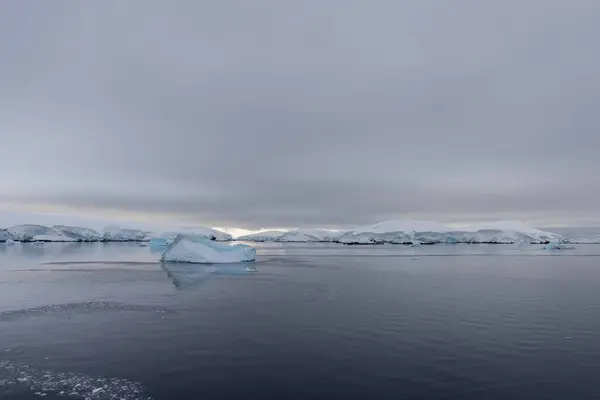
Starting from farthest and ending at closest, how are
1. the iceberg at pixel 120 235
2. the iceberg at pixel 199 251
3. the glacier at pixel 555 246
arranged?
the iceberg at pixel 120 235 → the glacier at pixel 555 246 → the iceberg at pixel 199 251

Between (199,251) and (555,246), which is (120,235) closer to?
(199,251)

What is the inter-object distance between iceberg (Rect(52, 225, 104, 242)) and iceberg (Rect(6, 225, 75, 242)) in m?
2.85

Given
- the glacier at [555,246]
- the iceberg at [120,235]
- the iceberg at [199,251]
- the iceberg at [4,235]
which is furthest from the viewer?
the iceberg at [120,235]

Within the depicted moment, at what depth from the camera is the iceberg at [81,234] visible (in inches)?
4783

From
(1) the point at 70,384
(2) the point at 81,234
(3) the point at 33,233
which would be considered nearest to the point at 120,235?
(2) the point at 81,234

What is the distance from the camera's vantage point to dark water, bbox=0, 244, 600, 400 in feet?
24.4

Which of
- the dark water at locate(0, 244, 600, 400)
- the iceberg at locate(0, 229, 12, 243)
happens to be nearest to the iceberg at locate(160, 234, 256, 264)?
the dark water at locate(0, 244, 600, 400)

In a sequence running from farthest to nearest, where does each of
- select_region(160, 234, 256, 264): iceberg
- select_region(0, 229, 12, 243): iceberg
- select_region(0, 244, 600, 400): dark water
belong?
select_region(0, 229, 12, 243): iceberg → select_region(160, 234, 256, 264): iceberg → select_region(0, 244, 600, 400): dark water

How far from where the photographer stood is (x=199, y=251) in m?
36.1

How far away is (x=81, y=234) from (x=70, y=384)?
127804mm

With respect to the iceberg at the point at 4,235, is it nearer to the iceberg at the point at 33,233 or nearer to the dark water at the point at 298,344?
the iceberg at the point at 33,233

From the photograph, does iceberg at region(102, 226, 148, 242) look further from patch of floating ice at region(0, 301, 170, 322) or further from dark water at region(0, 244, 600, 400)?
patch of floating ice at region(0, 301, 170, 322)

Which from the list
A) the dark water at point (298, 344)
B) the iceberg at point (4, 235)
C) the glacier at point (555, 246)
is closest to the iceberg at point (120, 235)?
the iceberg at point (4, 235)

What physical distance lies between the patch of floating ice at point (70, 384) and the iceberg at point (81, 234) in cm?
12520
